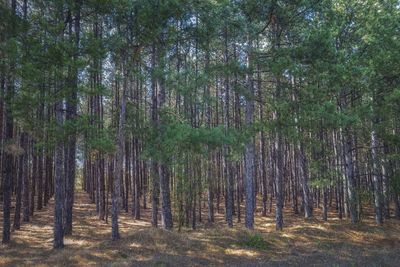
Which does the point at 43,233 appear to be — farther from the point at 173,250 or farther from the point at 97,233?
the point at 173,250

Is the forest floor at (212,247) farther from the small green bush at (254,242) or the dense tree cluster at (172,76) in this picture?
the dense tree cluster at (172,76)

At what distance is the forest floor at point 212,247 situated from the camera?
8867 millimetres

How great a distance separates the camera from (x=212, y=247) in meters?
10.5

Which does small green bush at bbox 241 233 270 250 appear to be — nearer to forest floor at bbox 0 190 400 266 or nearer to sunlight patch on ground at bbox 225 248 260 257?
forest floor at bbox 0 190 400 266

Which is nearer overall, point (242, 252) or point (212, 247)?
point (242, 252)

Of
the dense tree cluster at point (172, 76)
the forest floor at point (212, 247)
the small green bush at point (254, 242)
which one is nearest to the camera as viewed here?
the forest floor at point (212, 247)

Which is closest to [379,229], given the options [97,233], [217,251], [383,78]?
[383,78]

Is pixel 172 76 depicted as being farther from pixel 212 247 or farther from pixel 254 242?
pixel 254 242

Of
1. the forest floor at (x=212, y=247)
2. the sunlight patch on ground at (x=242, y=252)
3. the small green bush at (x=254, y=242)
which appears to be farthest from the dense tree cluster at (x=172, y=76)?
the sunlight patch on ground at (x=242, y=252)

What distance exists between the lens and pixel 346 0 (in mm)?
14867

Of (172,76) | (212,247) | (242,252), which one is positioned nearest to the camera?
(242,252)

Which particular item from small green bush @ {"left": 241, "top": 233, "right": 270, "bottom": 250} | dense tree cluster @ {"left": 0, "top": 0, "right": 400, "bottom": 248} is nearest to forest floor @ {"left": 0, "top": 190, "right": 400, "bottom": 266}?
small green bush @ {"left": 241, "top": 233, "right": 270, "bottom": 250}

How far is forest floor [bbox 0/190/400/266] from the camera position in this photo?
29.1ft

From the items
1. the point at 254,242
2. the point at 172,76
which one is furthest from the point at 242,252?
the point at 172,76
